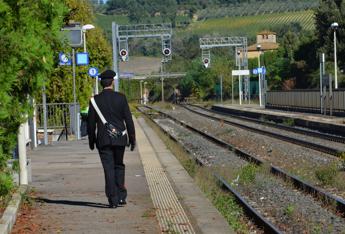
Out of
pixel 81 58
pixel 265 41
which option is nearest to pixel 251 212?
pixel 81 58

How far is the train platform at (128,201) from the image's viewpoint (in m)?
10.1

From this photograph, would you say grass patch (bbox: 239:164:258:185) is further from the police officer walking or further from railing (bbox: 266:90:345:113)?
railing (bbox: 266:90:345:113)

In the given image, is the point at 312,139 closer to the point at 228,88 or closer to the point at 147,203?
the point at 147,203

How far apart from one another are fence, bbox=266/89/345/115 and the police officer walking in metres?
32.1

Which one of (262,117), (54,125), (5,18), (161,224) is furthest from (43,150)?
(262,117)

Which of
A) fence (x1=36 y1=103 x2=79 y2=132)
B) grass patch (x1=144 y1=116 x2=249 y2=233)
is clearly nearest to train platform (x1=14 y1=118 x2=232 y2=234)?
grass patch (x1=144 y1=116 x2=249 y2=233)

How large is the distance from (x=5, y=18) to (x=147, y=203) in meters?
4.70

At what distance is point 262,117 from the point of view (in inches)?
1921

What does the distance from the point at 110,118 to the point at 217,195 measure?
12.6 feet

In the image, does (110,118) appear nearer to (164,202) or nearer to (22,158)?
(164,202)

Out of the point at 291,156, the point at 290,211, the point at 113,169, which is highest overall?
the point at 113,169

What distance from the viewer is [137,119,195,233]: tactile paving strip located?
33.0 feet

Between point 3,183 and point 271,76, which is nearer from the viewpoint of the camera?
point 3,183

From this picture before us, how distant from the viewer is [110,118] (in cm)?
1101
